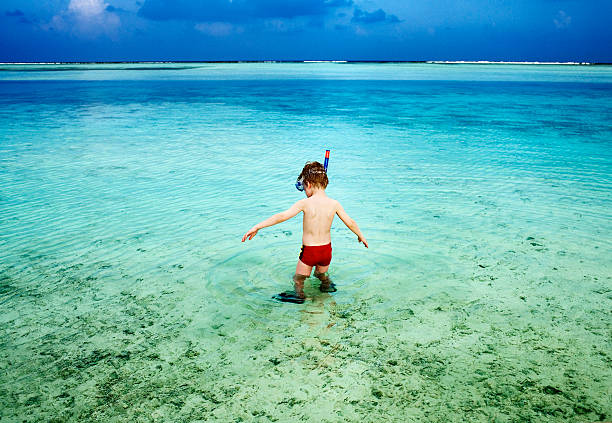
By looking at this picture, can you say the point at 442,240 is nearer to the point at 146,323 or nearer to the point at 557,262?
the point at 557,262

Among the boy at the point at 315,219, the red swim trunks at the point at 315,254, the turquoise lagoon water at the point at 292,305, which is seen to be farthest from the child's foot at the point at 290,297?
the red swim trunks at the point at 315,254

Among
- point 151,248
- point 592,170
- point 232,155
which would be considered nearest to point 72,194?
point 151,248

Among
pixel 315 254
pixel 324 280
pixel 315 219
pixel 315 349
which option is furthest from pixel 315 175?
pixel 315 349

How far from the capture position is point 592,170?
9.41 m

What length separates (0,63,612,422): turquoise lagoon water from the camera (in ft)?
9.30

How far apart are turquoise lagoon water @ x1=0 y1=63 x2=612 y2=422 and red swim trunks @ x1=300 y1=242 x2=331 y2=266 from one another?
0.33 metres

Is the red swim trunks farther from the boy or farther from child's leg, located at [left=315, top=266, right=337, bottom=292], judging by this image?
child's leg, located at [left=315, top=266, right=337, bottom=292]

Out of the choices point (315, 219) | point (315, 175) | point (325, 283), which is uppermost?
point (315, 175)

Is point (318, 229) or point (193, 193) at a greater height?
point (318, 229)

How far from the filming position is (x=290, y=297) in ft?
13.2

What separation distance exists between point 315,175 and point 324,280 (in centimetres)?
106

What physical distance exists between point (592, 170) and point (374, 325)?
8.21 meters

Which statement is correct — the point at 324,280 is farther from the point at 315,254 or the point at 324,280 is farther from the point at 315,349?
the point at 315,349

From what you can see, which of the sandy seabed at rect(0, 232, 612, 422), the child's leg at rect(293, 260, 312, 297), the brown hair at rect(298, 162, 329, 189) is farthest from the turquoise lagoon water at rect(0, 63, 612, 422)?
the brown hair at rect(298, 162, 329, 189)
